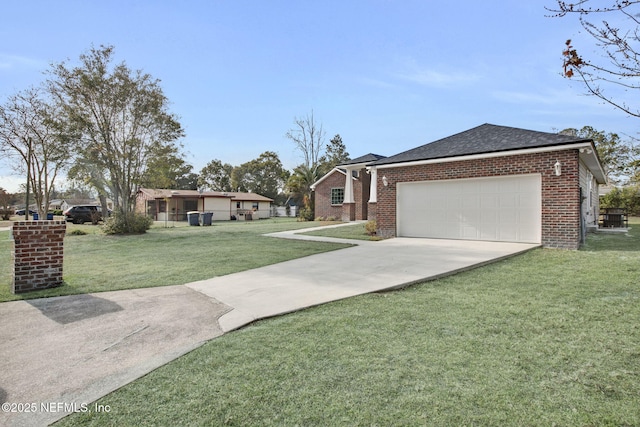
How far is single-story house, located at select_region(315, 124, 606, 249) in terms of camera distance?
9211 millimetres

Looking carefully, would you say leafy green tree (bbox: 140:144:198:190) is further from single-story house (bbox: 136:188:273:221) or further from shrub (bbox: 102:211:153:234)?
single-story house (bbox: 136:188:273:221)

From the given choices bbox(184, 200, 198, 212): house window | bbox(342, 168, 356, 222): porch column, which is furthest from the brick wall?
bbox(184, 200, 198, 212): house window

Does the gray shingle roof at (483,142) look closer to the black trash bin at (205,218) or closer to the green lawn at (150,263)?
the green lawn at (150,263)

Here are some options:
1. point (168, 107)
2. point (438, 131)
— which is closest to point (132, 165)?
point (168, 107)

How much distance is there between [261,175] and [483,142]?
1808 inches

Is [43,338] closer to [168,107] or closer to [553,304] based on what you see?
[553,304]

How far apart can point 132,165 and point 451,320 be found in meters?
18.2

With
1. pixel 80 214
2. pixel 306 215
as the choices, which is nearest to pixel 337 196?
pixel 306 215

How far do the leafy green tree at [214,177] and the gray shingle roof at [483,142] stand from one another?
155 ft

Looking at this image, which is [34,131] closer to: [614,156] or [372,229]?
[372,229]

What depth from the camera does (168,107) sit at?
18031 millimetres

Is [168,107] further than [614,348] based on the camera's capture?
Yes

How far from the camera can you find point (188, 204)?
35594mm

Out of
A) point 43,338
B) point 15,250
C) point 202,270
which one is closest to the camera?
point 43,338
